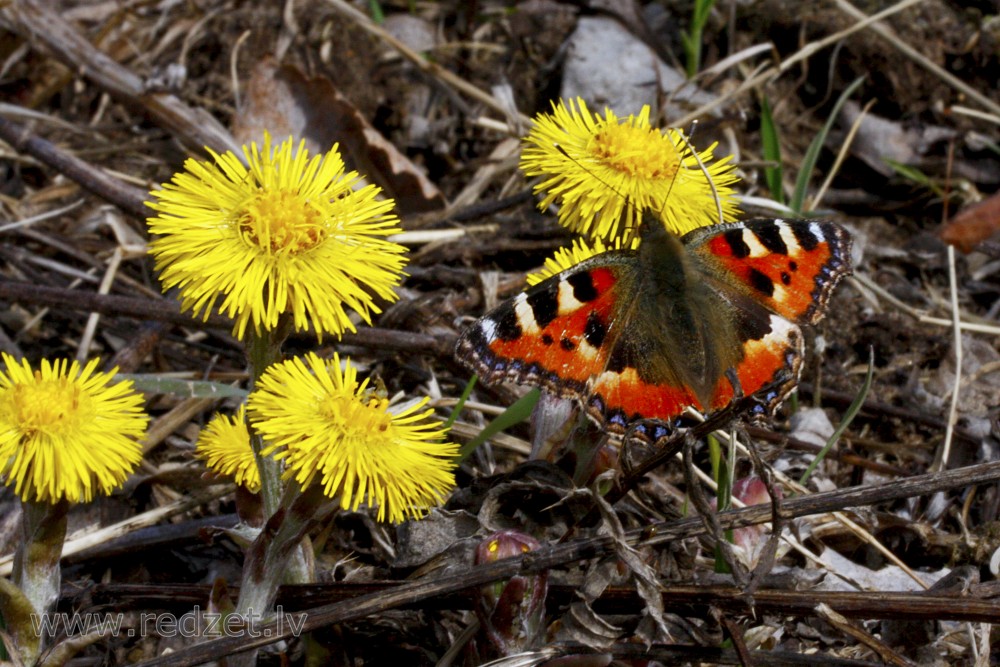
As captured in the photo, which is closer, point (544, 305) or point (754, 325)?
point (544, 305)

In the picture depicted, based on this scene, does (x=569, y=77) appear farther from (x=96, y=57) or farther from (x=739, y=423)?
(x=739, y=423)

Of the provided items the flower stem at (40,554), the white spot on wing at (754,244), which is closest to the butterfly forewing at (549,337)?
the white spot on wing at (754,244)

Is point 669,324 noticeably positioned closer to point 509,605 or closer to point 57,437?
point 509,605

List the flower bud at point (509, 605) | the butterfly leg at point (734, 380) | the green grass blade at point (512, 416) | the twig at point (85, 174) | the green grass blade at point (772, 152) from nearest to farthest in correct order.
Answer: the flower bud at point (509, 605)
the butterfly leg at point (734, 380)
the green grass blade at point (512, 416)
the twig at point (85, 174)
the green grass blade at point (772, 152)

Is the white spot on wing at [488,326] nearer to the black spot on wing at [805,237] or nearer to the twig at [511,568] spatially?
the twig at [511,568]

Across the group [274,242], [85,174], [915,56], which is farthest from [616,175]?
[915,56]

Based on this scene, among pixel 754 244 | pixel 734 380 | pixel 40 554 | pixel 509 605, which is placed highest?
pixel 754 244
